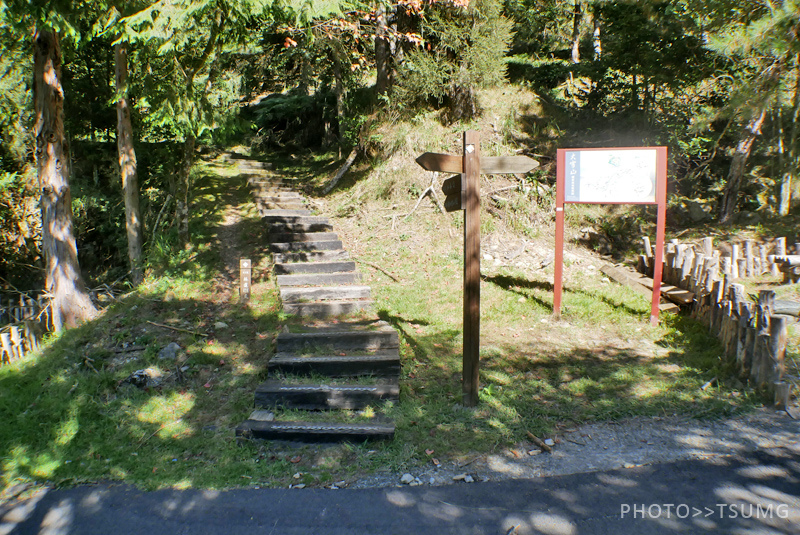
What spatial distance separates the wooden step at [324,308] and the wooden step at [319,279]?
0.91m

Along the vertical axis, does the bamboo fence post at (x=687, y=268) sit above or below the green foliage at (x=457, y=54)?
below

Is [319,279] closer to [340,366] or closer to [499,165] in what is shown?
[340,366]

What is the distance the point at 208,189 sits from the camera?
13.3 meters

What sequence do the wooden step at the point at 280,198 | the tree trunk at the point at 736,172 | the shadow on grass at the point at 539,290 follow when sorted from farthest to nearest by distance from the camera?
the wooden step at the point at 280,198 → the tree trunk at the point at 736,172 → the shadow on grass at the point at 539,290

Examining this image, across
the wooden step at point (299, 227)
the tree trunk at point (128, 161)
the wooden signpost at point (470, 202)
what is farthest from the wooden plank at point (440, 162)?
the tree trunk at point (128, 161)

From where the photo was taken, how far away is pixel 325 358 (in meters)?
5.79

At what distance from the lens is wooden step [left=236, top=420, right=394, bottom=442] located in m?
4.71

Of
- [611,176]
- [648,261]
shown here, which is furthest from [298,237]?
[648,261]

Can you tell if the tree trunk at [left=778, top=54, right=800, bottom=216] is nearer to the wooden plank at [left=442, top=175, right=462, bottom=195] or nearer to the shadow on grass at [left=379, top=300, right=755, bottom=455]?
the shadow on grass at [left=379, top=300, right=755, bottom=455]

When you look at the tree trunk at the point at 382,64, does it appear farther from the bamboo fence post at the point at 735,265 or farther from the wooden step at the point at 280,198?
the bamboo fence post at the point at 735,265

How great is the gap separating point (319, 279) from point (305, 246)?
4.60 feet

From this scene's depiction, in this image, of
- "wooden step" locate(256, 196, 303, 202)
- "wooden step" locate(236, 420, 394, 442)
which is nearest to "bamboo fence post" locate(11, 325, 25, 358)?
"wooden step" locate(236, 420, 394, 442)

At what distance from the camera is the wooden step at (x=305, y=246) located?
376 inches

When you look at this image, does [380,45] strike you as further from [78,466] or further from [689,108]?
[78,466]
